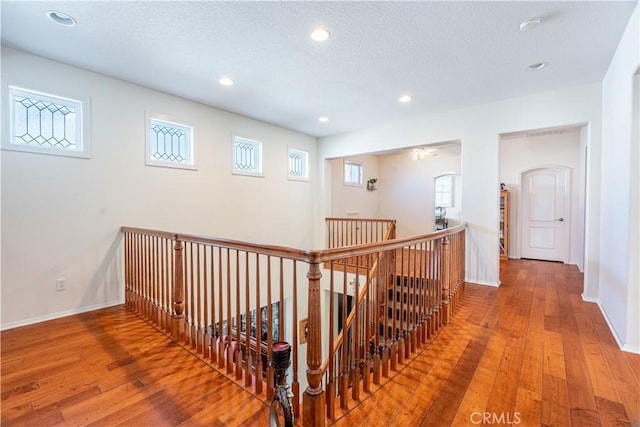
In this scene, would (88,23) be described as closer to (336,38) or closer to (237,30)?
(237,30)

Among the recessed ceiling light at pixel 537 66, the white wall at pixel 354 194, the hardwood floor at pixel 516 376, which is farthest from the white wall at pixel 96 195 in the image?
the recessed ceiling light at pixel 537 66

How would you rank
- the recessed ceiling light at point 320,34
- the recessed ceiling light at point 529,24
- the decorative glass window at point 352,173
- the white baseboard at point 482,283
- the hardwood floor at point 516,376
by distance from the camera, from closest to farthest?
the hardwood floor at point 516,376 → the recessed ceiling light at point 529,24 → the recessed ceiling light at point 320,34 → the white baseboard at point 482,283 → the decorative glass window at point 352,173

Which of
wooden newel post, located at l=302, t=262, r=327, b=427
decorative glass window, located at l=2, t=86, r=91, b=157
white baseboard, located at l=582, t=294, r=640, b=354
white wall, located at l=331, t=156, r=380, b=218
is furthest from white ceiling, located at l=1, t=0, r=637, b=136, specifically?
white wall, located at l=331, t=156, r=380, b=218

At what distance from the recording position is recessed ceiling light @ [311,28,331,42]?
8.31ft

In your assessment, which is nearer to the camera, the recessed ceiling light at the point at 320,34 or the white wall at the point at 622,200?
the white wall at the point at 622,200

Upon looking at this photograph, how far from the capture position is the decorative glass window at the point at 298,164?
19.7 ft

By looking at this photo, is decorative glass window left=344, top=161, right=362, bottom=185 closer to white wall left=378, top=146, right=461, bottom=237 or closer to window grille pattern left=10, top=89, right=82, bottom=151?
white wall left=378, top=146, right=461, bottom=237

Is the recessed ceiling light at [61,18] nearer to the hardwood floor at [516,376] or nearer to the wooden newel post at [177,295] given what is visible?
the wooden newel post at [177,295]

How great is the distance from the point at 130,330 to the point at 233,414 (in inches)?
70.3

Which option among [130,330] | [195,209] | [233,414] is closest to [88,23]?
[195,209]

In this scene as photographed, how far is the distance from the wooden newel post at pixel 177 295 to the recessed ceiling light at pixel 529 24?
3.56m

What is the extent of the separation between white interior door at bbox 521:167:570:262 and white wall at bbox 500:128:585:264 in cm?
10

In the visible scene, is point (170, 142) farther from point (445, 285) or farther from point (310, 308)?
point (445, 285)

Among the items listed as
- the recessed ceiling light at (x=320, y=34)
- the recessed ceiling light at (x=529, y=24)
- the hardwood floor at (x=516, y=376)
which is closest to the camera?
the hardwood floor at (x=516, y=376)
